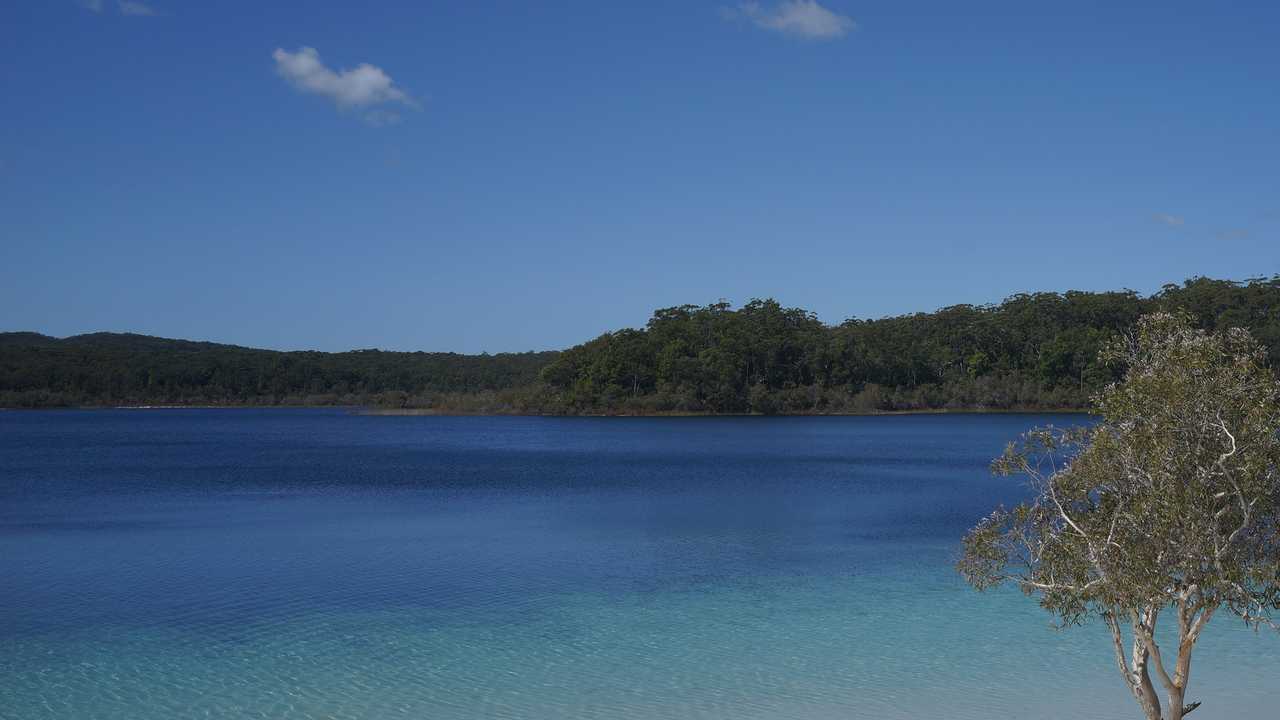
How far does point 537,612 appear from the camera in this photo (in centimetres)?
1605

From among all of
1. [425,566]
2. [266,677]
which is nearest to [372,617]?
[266,677]

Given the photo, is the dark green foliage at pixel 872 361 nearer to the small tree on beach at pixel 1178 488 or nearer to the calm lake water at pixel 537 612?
the calm lake water at pixel 537 612

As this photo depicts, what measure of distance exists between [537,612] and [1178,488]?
33.9 ft

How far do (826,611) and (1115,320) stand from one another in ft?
348

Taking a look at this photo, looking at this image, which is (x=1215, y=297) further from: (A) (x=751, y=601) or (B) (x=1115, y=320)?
(A) (x=751, y=601)

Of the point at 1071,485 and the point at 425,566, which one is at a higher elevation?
the point at 1071,485

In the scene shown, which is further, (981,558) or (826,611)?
(826,611)

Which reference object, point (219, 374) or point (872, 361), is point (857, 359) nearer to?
point (872, 361)

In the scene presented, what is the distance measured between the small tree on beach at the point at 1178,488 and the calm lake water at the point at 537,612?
12.3 feet

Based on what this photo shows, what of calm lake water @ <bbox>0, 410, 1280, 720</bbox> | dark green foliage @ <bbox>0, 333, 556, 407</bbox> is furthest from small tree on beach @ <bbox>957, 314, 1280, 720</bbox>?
dark green foliage @ <bbox>0, 333, 556, 407</bbox>

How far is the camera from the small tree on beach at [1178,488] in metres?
7.56

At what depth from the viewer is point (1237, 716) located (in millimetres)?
11109

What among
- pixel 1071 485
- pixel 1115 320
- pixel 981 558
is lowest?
pixel 981 558

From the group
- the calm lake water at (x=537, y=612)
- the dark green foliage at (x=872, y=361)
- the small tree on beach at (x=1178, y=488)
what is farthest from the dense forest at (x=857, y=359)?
the small tree on beach at (x=1178, y=488)
